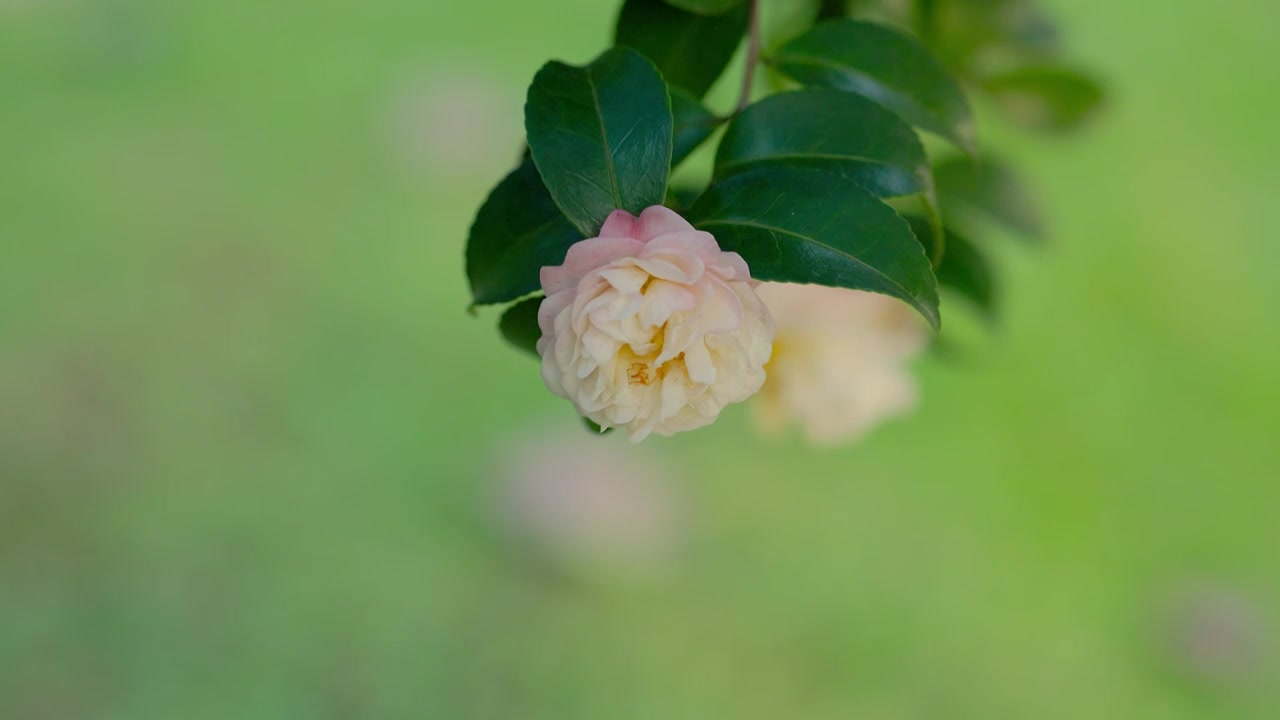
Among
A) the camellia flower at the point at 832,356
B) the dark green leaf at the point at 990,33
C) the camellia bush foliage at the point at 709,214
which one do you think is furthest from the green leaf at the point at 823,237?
the dark green leaf at the point at 990,33

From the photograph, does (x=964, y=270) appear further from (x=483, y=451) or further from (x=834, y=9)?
(x=483, y=451)

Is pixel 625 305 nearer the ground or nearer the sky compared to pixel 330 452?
nearer the sky

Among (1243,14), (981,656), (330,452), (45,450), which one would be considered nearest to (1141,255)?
(1243,14)

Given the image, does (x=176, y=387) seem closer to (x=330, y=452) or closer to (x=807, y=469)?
(x=330, y=452)

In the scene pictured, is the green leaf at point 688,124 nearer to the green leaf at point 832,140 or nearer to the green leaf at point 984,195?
the green leaf at point 832,140

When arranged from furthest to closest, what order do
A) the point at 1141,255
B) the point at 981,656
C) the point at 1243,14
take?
the point at 1243,14
the point at 1141,255
the point at 981,656

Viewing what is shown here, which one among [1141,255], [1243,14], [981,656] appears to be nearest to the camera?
[981,656]

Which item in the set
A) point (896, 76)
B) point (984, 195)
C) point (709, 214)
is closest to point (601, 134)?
point (709, 214)
